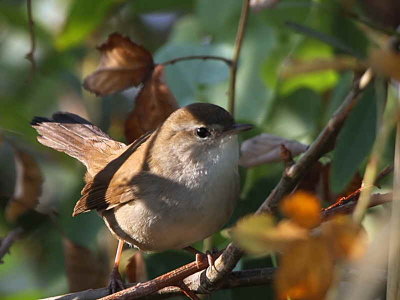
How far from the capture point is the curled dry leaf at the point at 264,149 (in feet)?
8.57

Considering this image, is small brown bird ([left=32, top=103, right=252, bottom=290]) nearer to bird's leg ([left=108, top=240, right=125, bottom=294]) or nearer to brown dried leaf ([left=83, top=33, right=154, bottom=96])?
bird's leg ([left=108, top=240, right=125, bottom=294])

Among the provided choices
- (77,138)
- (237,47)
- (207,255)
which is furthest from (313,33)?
(77,138)

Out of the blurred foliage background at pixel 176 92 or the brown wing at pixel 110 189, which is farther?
the brown wing at pixel 110 189

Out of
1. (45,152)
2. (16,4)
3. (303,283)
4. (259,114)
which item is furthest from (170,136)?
(303,283)

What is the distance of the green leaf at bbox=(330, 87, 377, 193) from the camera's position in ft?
6.14

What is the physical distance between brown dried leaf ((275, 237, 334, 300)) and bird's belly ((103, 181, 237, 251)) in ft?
5.99

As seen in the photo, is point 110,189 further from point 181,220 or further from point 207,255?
point 207,255

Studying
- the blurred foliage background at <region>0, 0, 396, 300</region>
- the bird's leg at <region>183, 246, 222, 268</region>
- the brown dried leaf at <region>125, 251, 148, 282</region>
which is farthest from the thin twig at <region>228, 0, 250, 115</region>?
the brown dried leaf at <region>125, 251, 148, 282</region>

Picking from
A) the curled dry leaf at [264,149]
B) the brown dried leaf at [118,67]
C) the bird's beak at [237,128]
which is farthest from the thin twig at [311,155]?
the brown dried leaf at [118,67]

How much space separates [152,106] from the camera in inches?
115

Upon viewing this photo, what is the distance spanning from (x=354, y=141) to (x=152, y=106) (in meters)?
1.16

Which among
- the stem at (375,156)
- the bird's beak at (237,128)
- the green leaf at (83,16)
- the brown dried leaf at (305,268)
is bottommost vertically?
the brown dried leaf at (305,268)

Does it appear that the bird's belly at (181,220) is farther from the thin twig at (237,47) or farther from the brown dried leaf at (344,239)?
the brown dried leaf at (344,239)

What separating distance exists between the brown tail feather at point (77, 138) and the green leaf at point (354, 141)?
71.5 inches
